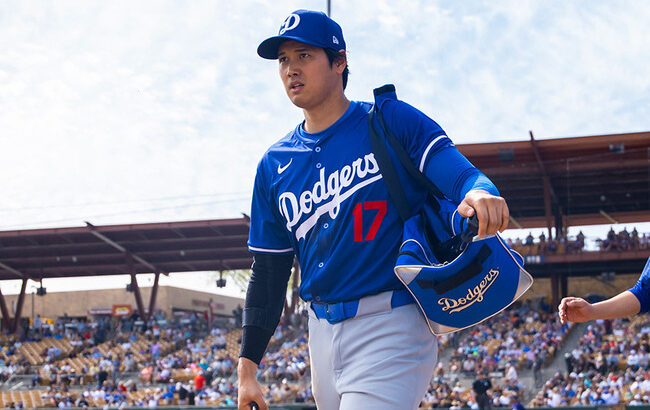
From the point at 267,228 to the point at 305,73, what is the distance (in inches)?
25.8

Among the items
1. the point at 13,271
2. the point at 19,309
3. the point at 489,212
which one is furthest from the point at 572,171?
the point at 489,212

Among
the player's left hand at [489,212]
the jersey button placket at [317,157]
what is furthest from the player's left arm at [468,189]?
the jersey button placket at [317,157]

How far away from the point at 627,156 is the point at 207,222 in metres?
16.4

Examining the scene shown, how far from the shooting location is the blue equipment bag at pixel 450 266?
2395mm

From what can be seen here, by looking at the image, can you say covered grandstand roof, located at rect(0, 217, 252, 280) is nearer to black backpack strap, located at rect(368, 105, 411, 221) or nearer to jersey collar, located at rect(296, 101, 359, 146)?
jersey collar, located at rect(296, 101, 359, 146)

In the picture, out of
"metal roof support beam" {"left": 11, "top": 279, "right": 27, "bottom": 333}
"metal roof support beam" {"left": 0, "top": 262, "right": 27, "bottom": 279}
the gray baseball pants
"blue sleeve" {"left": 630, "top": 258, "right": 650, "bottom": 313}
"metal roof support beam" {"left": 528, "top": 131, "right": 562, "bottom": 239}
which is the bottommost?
the gray baseball pants

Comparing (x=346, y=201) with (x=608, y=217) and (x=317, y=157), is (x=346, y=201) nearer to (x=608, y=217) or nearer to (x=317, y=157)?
(x=317, y=157)

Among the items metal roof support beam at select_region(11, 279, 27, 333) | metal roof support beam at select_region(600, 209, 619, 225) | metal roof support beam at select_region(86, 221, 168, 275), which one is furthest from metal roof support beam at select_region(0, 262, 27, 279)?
metal roof support beam at select_region(600, 209, 619, 225)

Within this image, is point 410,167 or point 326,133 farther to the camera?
point 326,133

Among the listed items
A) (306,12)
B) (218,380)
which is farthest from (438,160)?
(218,380)

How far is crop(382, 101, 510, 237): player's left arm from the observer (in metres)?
2.17

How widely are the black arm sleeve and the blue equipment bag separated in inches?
26.9

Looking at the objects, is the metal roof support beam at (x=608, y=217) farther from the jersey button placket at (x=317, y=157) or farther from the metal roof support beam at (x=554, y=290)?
the jersey button placket at (x=317, y=157)

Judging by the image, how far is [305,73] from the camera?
2.92 meters
